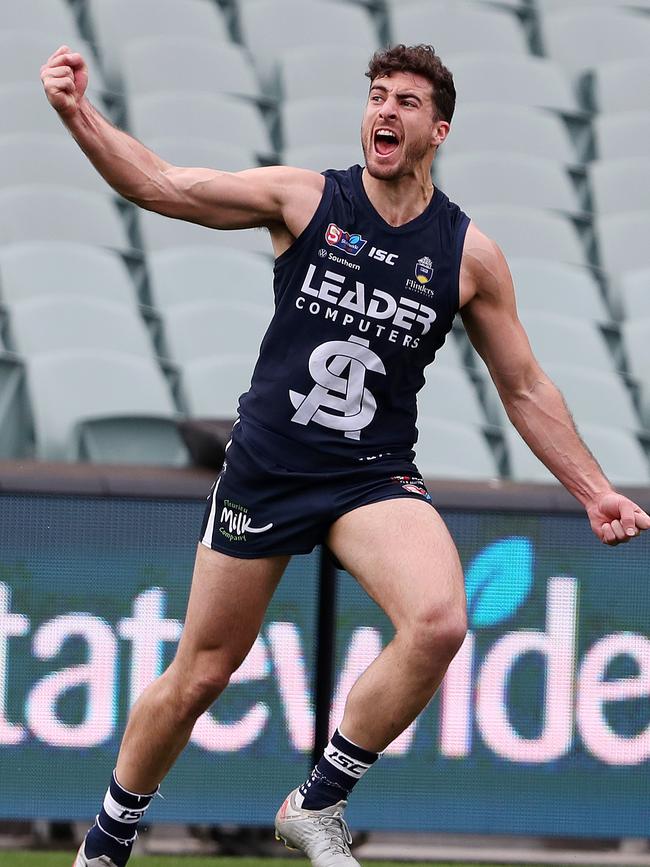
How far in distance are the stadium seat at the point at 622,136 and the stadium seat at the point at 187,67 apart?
2.44 metres

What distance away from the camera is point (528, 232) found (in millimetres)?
9484

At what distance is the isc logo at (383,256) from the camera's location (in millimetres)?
3713

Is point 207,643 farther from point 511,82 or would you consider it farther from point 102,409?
point 511,82

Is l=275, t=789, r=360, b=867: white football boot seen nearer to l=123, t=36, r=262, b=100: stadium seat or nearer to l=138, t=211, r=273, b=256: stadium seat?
l=138, t=211, r=273, b=256: stadium seat

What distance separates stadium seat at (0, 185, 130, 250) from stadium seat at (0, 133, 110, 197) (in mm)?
289

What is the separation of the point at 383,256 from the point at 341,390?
35cm

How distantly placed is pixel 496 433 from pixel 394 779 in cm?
348

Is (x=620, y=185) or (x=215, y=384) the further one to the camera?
(x=620, y=185)

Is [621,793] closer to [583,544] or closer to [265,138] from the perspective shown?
[583,544]

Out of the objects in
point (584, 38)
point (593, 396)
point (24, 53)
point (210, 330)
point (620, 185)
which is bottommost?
point (593, 396)

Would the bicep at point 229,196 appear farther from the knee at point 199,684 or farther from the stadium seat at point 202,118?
the stadium seat at point 202,118

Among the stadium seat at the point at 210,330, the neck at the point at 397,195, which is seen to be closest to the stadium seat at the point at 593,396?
the stadium seat at the point at 210,330

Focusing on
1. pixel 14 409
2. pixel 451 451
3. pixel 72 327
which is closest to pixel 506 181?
pixel 451 451

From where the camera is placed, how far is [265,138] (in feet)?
32.0
